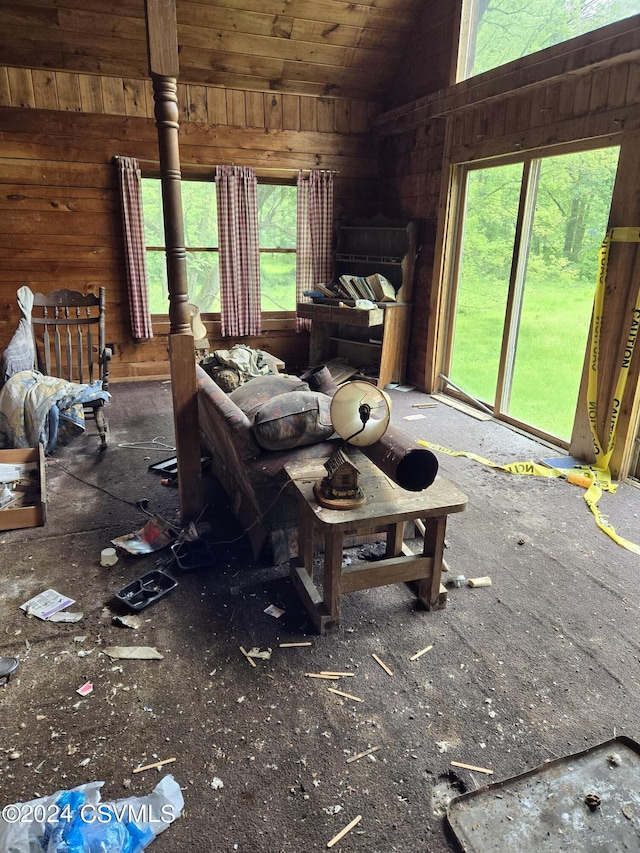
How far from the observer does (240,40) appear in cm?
495

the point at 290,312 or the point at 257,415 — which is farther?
the point at 290,312

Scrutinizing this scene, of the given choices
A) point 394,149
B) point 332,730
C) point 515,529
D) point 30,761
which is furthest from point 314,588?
point 394,149

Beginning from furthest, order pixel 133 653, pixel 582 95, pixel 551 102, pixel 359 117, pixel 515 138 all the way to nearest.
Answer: pixel 359 117
pixel 515 138
pixel 551 102
pixel 582 95
pixel 133 653

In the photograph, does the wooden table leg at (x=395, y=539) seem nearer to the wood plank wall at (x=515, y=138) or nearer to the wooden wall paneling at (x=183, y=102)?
the wood plank wall at (x=515, y=138)

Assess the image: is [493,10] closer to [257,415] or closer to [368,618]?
[257,415]

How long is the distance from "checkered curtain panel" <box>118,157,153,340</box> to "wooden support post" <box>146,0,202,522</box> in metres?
2.79

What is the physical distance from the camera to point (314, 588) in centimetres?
218

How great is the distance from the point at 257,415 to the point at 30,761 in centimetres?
134

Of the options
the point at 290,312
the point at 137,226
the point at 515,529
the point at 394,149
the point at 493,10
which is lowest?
the point at 515,529

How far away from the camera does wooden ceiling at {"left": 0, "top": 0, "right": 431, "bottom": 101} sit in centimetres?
447

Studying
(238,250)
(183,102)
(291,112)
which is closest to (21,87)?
(183,102)

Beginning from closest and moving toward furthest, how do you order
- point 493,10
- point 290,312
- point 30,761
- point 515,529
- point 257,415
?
1. point 30,761
2. point 257,415
3. point 515,529
4. point 493,10
5. point 290,312

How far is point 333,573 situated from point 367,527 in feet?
0.67

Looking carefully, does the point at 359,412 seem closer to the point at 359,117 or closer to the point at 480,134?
the point at 480,134
